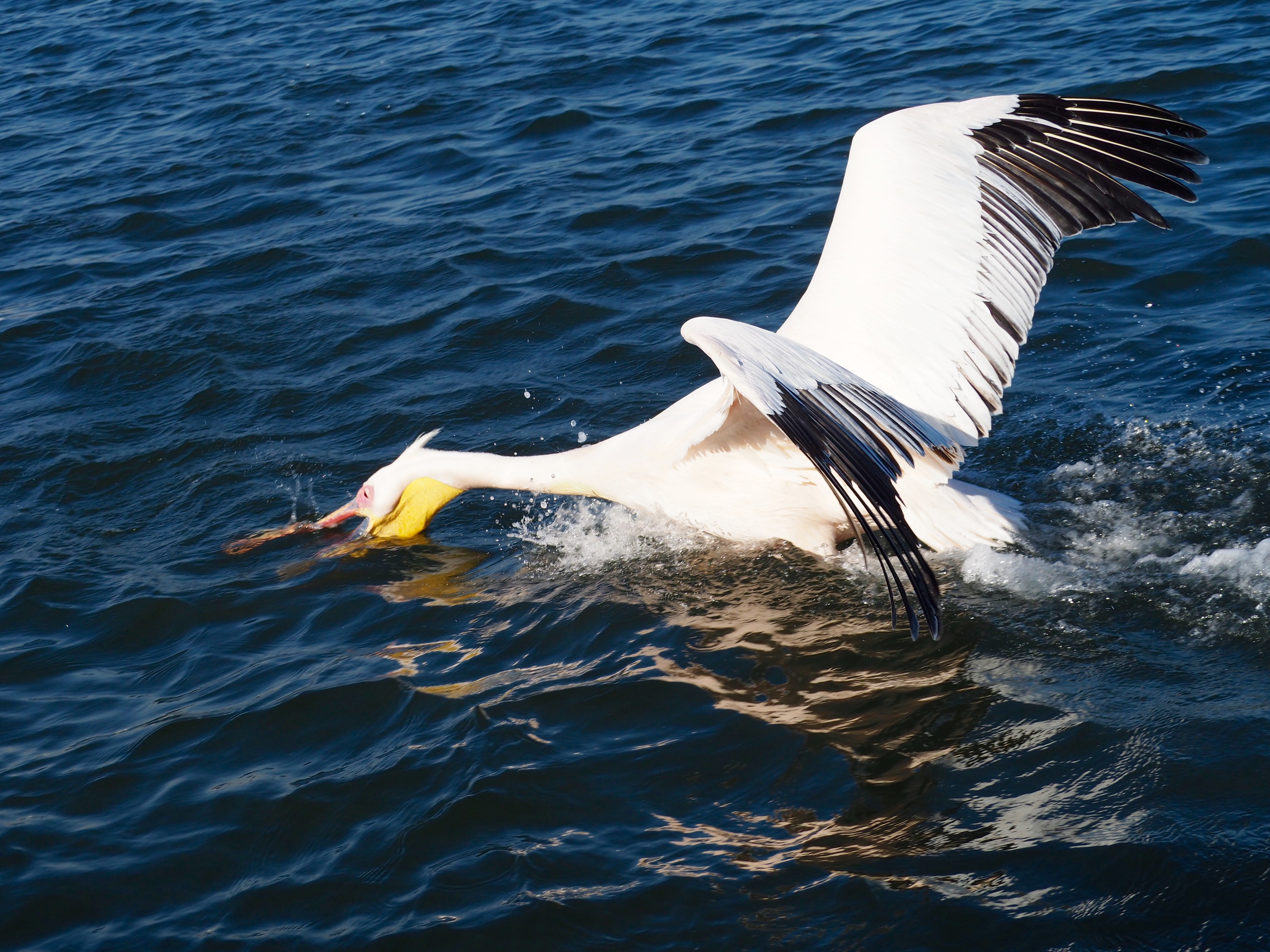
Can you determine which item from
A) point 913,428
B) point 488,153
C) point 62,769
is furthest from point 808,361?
point 488,153

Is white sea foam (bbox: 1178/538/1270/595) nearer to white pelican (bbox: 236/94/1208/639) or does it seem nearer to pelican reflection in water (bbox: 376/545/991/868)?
white pelican (bbox: 236/94/1208/639)

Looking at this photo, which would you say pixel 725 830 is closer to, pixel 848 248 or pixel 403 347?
pixel 848 248

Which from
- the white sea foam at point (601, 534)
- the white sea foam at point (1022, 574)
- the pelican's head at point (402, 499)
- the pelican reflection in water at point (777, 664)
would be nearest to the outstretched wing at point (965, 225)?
the white sea foam at point (1022, 574)

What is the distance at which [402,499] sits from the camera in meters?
6.49

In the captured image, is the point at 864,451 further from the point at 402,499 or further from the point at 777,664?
the point at 402,499

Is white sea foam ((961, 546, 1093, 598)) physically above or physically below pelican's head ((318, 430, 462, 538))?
below

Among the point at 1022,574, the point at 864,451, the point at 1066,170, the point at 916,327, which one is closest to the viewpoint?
the point at 864,451

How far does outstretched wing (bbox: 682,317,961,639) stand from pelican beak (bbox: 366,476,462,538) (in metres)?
2.54

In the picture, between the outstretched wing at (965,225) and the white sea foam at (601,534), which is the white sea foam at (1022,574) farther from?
the white sea foam at (601,534)

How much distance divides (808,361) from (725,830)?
1602 millimetres

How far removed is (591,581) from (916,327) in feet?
6.46

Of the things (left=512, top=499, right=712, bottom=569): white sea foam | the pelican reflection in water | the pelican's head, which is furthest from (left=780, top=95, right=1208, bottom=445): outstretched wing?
the pelican's head

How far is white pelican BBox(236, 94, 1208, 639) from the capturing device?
16.5 feet

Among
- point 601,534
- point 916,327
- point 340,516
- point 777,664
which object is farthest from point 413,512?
point 916,327
